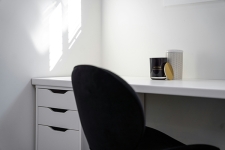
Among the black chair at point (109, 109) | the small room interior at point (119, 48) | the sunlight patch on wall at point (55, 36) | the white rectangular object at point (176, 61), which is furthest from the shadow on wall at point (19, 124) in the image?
the white rectangular object at point (176, 61)

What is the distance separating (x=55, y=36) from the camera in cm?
183

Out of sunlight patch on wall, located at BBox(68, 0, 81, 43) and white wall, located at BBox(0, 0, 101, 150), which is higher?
sunlight patch on wall, located at BBox(68, 0, 81, 43)

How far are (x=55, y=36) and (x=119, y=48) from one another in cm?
58

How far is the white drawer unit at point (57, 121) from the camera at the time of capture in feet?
4.83

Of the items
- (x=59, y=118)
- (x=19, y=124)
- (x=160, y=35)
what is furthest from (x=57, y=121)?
(x=160, y=35)

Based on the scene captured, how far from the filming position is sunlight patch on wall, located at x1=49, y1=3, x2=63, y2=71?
70.8 inches

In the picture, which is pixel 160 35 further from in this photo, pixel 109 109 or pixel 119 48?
pixel 109 109

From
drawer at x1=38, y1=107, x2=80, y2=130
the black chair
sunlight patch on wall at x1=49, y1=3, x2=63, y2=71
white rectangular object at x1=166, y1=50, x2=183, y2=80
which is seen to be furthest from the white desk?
the black chair

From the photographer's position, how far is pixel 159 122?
1.89 m

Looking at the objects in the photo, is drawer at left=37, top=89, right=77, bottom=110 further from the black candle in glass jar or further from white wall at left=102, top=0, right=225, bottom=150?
white wall at left=102, top=0, right=225, bottom=150

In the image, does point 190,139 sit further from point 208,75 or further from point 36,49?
point 36,49

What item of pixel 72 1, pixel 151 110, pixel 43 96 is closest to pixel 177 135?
pixel 151 110

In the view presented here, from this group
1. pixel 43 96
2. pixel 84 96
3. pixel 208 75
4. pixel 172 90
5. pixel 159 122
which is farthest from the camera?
pixel 159 122

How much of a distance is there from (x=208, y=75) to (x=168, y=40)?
0.40m
